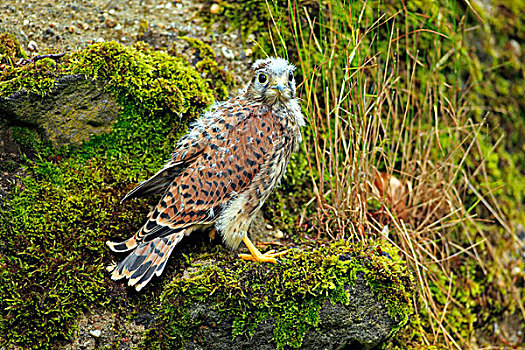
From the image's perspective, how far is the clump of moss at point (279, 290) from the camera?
3125 mm

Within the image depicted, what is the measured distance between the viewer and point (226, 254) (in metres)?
3.40

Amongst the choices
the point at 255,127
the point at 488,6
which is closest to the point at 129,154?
the point at 255,127

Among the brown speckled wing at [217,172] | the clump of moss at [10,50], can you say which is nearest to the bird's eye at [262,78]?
the brown speckled wing at [217,172]

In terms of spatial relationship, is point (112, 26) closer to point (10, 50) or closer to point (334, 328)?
point (10, 50)

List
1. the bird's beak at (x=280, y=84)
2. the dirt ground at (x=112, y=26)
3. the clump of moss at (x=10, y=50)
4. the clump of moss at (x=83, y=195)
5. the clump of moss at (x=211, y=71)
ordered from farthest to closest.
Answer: the clump of moss at (x=211, y=71)
the dirt ground at (x=112, y=26)
the clump of moss at (x=10, y=50)
the bird's beak at (x=280, y=84)
the clump of moss at (x=83, y=195)

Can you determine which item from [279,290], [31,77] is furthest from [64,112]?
[279,290]

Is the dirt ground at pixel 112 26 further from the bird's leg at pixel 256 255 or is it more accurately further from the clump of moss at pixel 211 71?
the bird's leg at pixel 256 255

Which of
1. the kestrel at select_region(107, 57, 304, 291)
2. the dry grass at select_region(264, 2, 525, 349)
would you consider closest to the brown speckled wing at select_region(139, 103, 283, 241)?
the kestrel at select_region(107, 57, 304, 291)

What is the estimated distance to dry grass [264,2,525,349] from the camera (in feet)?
12.0

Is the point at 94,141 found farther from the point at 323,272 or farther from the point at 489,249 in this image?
the point at 489,249

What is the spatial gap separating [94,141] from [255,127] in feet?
4.11

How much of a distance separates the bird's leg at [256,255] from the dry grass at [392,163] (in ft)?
1.83

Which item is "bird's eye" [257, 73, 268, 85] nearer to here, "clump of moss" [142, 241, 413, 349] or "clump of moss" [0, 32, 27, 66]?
"clump of moss" [142, 241, 413, 349]

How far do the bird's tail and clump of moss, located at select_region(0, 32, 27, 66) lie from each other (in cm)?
168
